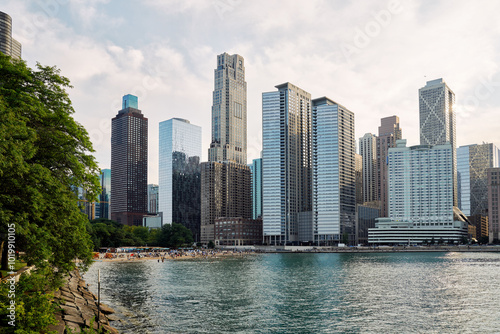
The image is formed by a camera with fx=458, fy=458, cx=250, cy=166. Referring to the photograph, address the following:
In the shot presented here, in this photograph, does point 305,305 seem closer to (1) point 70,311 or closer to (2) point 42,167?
(1) point 70,311

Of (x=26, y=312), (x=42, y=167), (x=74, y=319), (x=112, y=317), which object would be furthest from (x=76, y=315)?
(x=42, y=167)

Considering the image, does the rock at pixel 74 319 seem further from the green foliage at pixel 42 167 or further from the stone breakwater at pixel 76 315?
the green foliage at pixel 42 167

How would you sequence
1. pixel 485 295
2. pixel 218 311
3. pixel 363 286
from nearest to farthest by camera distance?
pixel 218 311 → pixel 485 295 → pixel 363 286

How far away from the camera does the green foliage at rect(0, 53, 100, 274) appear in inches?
1227

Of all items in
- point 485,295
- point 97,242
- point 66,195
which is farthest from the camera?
point 97,242

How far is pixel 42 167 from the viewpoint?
34.7 meters

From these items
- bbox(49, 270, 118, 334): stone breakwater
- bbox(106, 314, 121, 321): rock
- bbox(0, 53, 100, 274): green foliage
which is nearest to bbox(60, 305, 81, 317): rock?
bbox(49, 270, 118, 334): stone breakwater

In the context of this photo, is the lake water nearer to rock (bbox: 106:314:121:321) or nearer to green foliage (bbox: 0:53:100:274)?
rock (bbox: 106:314:121:321)

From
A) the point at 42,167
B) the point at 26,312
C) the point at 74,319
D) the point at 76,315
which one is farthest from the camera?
the point at 76,315

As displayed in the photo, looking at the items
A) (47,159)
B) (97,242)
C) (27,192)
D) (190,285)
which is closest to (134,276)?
(190,285)

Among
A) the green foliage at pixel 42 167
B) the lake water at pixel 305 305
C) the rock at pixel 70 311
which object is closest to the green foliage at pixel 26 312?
the green foliage at pixel 42 167

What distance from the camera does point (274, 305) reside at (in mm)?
60656

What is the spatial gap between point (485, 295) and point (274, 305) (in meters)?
33.7

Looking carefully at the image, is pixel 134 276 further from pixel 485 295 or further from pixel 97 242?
pixel 97 242
